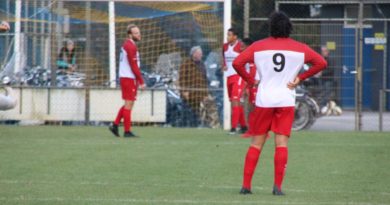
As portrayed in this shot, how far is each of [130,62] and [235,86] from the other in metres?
2.33

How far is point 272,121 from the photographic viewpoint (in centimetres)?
1055

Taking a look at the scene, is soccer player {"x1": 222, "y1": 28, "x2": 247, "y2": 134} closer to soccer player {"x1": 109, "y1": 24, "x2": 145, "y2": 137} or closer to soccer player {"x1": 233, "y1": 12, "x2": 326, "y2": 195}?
soccer player {"x1": 109, "y1": 24, "x2": 145, "y2": 137}

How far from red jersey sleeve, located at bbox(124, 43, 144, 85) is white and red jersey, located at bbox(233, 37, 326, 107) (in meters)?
7.75

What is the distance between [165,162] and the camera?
556 inches

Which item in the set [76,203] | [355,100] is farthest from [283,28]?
[355,100]

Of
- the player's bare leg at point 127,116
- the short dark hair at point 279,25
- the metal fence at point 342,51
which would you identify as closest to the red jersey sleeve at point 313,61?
the short dark hair at point 279,25

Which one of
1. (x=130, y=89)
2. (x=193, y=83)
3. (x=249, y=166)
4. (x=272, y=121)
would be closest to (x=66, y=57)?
(x=193, y=83)

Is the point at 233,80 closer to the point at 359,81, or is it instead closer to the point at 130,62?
the point at 130,62

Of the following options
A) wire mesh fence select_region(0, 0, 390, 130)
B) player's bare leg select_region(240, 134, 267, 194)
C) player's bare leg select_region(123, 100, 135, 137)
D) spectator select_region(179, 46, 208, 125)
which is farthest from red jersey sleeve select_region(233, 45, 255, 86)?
spectator select_region(179, 46, 208, 125)

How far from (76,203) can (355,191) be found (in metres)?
3.00

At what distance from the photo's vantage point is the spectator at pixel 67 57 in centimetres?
2322

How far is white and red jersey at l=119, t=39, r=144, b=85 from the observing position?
1819cm

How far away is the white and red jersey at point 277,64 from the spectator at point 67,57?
13.0m

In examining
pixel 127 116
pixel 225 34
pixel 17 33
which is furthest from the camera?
pixel 17 33
